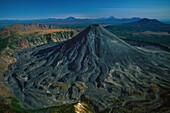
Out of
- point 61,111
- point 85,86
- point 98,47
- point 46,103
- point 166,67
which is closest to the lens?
point 61,111

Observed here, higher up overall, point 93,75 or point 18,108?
point 93,75

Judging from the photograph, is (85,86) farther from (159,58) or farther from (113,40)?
(159,58)

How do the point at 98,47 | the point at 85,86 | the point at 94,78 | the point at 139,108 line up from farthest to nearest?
the point at 98,47, the point at 94,78, the point at 85,86, the point at 139,108

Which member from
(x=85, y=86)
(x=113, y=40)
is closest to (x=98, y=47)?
(x=113, y=40)

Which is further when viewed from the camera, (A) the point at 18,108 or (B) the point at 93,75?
(B) the point at 93,75

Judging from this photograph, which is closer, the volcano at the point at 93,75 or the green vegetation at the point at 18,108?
the green vegetation at the point at 18,108

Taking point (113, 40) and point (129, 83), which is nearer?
point (129, 83)

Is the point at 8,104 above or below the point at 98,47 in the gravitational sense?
below

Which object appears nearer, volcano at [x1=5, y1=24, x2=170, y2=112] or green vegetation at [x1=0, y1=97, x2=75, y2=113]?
green vegetation at [x1=0, y1=97, x2=75, y2=113]
